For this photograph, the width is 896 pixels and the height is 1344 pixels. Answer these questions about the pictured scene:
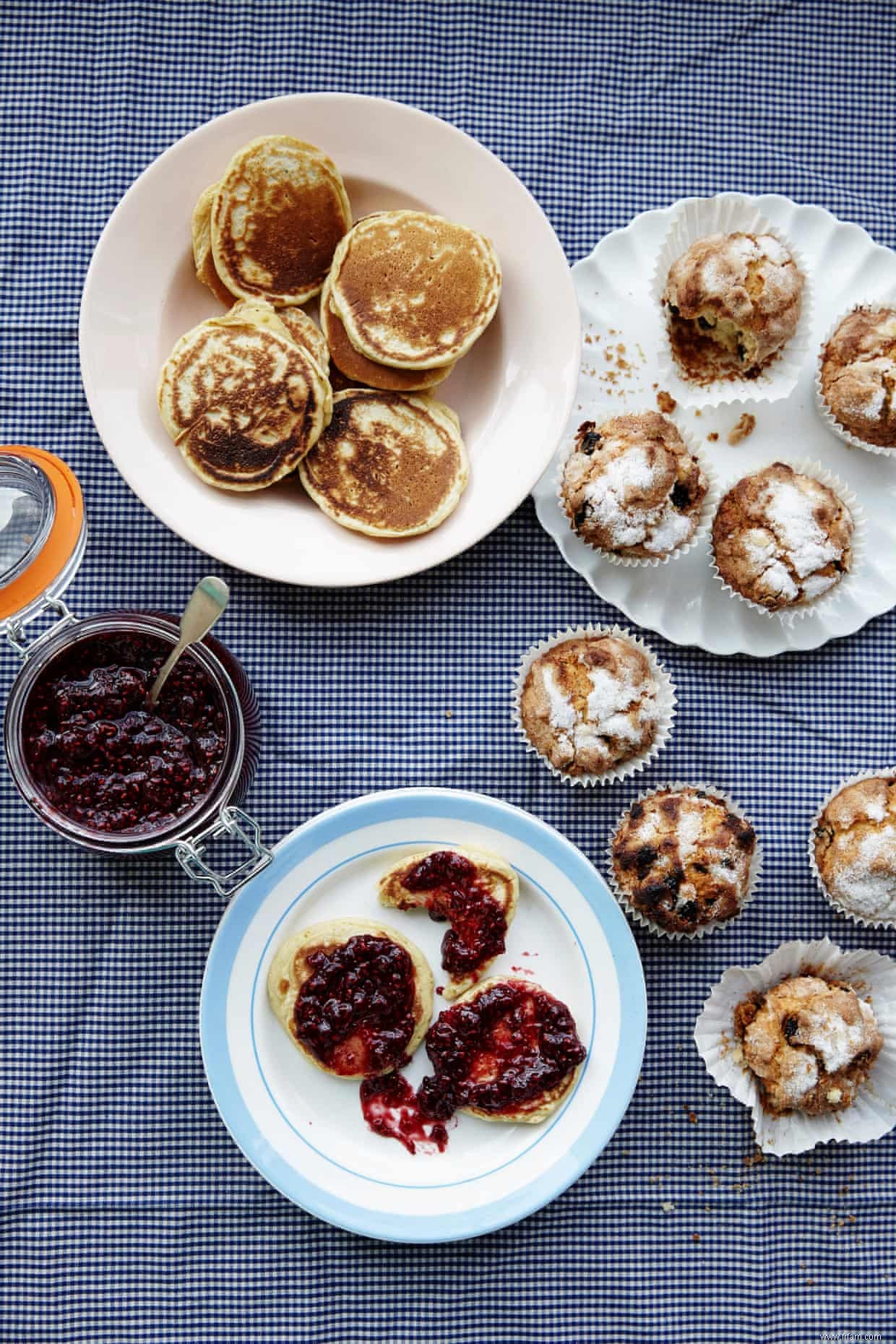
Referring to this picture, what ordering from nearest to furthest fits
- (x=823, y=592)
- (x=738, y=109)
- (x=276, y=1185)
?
(x=276, y=1185) < (x=823, y=592) < (x=738, y=109)

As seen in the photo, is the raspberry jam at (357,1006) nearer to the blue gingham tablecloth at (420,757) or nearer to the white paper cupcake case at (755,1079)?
the blue gingham tablecloth at (420,757)

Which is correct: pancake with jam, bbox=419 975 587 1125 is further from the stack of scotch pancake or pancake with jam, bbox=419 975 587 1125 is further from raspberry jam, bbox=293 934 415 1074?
the stack of scotch pancake

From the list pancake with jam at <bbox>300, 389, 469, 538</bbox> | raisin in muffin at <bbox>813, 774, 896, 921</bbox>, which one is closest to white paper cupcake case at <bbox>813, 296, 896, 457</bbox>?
raisin in muffin at <bbox>813, 774, 896, 921</bbox>

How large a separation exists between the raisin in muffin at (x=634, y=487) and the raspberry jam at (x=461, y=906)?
982 mm

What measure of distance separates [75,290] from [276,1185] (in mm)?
2598

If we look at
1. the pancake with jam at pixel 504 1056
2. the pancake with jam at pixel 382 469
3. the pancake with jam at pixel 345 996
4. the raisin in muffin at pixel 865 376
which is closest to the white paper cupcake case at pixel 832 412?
the raisin in muffin at pixel 865 376

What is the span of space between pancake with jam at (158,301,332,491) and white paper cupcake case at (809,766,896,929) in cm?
187

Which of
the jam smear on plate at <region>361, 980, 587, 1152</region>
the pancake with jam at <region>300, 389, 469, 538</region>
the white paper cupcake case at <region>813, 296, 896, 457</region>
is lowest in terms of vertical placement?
the jam smear on plate at <region>361, 980, 587, 1152</region>

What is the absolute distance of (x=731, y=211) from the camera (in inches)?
122

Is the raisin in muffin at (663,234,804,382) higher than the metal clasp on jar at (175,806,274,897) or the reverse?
higher

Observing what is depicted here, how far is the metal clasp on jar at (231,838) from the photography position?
2.59 m

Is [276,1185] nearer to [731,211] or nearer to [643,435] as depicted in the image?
[643,435]

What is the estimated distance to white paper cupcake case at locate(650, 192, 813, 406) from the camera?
10.1ft

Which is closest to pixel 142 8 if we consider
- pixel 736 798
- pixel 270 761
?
pixel 270 761
